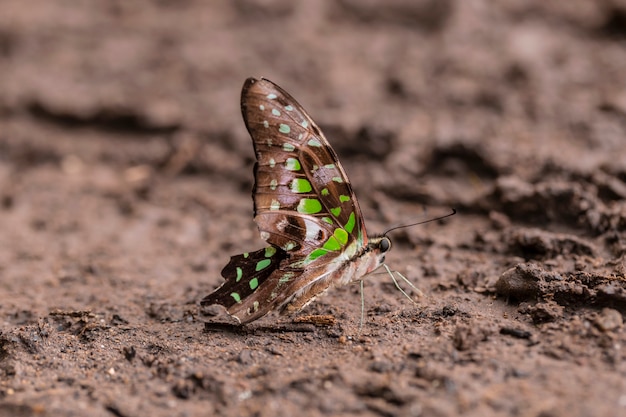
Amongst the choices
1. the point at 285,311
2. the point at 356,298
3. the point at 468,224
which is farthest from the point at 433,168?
the point at 285,311

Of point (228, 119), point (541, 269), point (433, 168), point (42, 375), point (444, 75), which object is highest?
point (444, 75)

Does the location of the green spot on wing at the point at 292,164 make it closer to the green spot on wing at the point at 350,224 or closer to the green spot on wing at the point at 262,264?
the green spot on wing at the point at 350,224

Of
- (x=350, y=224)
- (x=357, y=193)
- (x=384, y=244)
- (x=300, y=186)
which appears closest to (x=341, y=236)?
(x=350, y=224)

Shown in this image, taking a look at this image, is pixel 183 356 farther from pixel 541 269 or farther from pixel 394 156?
pixel 394 156

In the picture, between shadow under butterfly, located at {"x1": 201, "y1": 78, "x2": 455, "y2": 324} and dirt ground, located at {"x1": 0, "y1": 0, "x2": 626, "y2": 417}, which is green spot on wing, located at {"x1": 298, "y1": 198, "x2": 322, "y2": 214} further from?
dirt ground, located at {"x1": 0, "y1": 0, "x2": 626, "y2": 417}

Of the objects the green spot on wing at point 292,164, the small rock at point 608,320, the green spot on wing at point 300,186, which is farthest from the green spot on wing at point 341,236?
the small rock at point 608,320

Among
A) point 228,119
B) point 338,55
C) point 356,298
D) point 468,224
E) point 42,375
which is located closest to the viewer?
point 42,375

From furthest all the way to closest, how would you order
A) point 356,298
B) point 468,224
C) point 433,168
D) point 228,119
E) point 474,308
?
point 228,119 < point 433,168 < point 468,224 < point 356,298 < point 474,308
